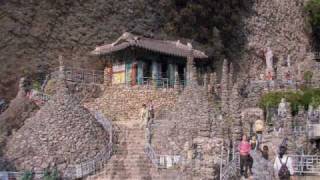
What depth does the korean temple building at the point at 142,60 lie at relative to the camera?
3672 cm

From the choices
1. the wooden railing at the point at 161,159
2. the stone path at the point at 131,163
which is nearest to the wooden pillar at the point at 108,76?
the stone path at the point at 131,163

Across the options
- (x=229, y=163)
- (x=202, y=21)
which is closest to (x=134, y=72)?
(x=202, y=21)

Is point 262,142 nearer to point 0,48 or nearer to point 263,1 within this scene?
point 0,48

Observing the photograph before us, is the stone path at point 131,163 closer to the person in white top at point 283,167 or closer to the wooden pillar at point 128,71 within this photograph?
the person in white top at point 283,167

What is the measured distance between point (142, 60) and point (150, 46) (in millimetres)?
1079

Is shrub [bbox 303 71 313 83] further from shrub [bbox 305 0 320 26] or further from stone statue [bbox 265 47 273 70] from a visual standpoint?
shrub [bbox 305 0 320 26]

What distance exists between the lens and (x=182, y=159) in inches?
938

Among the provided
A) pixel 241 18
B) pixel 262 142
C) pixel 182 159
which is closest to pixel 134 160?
pixel 182 159

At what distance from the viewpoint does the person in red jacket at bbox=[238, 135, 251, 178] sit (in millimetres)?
20609

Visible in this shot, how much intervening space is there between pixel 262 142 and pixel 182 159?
116 inches

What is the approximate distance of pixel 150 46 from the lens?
36.7 metres

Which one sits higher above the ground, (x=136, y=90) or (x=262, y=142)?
(x=136, y=90)

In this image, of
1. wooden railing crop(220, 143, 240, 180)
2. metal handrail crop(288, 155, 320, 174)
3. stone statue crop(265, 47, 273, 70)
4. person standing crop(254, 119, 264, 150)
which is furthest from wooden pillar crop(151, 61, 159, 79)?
metal handrail crop(288, 155, 320, 174)

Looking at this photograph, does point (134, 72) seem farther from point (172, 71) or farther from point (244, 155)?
point (244, 155)
